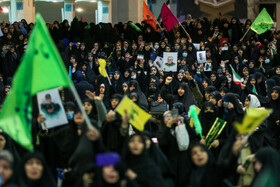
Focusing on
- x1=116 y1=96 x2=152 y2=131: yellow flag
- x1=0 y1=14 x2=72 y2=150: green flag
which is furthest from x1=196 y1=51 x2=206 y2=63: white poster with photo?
x1=0 y1=14 x2=72 y2=150: green flag

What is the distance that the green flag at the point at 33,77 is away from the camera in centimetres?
593

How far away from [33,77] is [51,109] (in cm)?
178

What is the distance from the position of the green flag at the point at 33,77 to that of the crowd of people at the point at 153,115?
1.24ft

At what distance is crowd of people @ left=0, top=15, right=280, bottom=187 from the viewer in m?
5.89

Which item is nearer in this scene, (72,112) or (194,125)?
(72,112)

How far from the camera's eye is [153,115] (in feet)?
35.3

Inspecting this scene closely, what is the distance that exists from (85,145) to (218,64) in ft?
31.9

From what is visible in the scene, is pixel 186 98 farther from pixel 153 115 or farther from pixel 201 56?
pixel 201 56

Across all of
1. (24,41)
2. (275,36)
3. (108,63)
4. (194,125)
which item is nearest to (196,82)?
(108,63)

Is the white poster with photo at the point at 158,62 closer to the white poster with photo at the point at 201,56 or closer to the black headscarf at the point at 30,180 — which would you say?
the white poster with photo at the point at 201,56

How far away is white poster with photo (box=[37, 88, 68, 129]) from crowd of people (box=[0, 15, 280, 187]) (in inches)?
5.0

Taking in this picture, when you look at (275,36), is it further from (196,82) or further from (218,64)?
(196,82)

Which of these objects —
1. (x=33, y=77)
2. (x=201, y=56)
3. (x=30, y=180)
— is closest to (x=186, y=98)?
(x=201, y=56)

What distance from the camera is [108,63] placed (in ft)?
47.2
